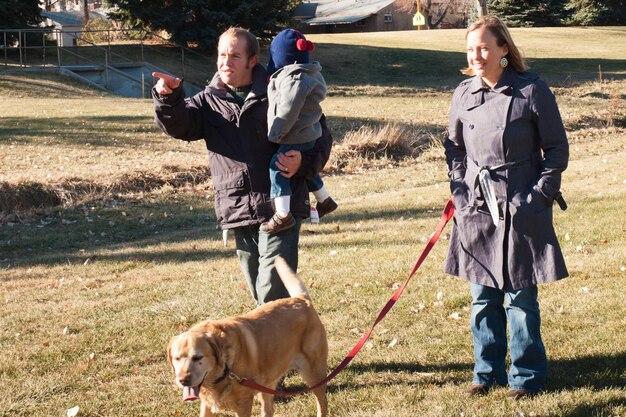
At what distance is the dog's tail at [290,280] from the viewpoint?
4.57 m

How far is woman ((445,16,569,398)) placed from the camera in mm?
4395

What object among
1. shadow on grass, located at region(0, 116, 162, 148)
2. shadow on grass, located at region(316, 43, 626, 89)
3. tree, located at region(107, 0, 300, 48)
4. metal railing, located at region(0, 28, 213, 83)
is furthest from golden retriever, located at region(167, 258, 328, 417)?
tree, located at region(107, 0, 300, 48)

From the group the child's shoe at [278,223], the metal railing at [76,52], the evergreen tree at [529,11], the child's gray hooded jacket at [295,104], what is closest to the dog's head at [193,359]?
the child's shoe at [278,223]

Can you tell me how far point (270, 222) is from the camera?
15.3ft

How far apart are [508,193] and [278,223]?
4.39ft

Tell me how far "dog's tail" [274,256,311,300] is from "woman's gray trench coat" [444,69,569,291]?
102 cm

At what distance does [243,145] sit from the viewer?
4789mm

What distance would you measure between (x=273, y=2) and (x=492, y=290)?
29.7 metres

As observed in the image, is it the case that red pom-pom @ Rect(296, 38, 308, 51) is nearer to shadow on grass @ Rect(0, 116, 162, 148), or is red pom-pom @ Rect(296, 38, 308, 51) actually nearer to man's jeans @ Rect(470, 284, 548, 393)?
man's jeans @ Rect(470, 284, 548, 393)

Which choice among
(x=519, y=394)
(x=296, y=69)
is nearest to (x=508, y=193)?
(x=519, y=394)

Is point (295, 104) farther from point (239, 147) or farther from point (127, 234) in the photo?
point (127, 234)

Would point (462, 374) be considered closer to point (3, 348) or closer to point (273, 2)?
point (3, 348)

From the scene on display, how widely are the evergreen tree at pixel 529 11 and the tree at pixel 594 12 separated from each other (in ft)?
4.09

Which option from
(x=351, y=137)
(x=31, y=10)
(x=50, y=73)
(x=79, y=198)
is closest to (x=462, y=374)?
(x=79, y=198)
